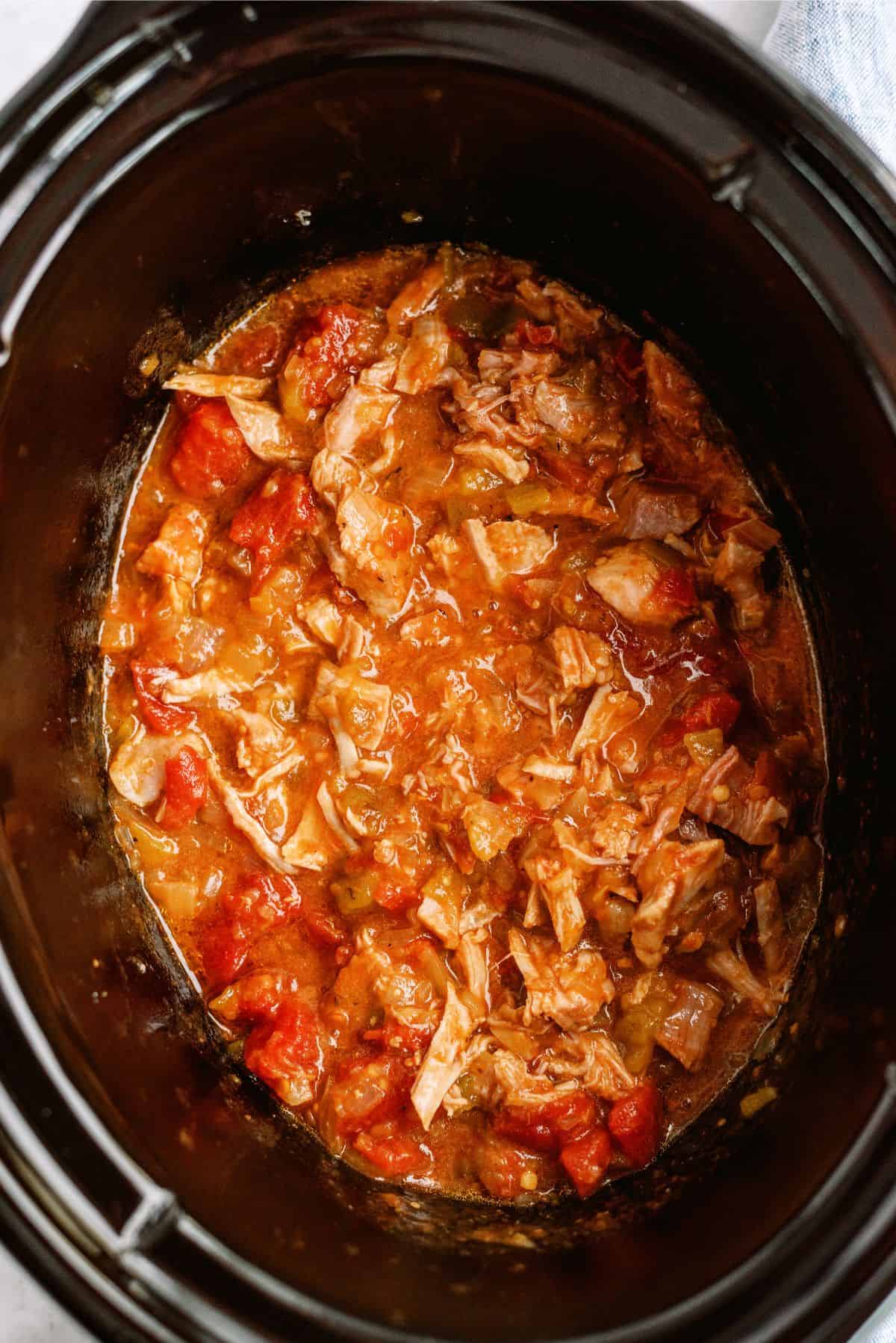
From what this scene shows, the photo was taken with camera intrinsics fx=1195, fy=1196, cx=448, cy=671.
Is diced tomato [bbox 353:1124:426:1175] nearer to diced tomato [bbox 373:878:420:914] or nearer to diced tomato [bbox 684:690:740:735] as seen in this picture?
diced tomato [bbox 373:878:420:914]

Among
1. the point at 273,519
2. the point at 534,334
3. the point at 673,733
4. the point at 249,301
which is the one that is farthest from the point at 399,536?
the point at 673,733

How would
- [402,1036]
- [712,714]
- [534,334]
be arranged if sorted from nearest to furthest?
[402,1036] < [712,714] < [534,334]

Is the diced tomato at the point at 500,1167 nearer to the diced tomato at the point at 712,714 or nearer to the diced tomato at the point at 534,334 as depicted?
the diced tomato at the point at 712,714

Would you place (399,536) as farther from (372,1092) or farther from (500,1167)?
(500,1167)

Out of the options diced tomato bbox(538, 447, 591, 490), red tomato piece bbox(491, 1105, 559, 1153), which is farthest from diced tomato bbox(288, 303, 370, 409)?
red tomato piece bbox(491, 1105, 559, 1153)

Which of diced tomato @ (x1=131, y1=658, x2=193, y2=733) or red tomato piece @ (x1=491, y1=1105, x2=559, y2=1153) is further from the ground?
diced tomato @ (x1=131, y1=658, x2=193, y2=733)
